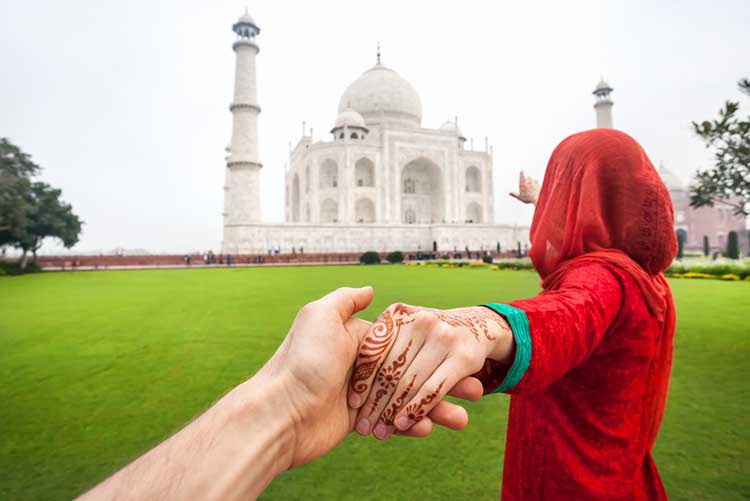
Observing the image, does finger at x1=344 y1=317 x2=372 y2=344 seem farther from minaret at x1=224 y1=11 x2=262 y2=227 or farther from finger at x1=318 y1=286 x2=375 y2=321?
minaret at x1=224 y1=11 x2=262 y2=227

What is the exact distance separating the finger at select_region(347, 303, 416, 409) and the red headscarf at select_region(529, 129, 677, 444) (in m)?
0.49

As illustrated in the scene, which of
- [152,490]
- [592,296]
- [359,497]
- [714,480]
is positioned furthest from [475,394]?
[714,480]

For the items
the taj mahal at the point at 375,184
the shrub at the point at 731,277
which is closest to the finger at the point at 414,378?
the shrub at the point at 731,277

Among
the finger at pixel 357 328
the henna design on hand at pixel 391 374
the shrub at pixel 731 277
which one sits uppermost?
the finger at pixel 357 328

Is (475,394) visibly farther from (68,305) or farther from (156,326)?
(68,305)

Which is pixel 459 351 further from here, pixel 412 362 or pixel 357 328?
pixel 357 328

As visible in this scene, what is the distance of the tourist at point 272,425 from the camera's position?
0.50m

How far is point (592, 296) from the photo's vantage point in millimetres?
745

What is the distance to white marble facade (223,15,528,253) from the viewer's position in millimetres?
19578

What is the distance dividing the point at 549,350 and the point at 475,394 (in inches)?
5.7

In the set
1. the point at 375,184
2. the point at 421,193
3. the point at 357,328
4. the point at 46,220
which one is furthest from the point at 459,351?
the point at 421,193

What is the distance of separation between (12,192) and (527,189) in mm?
16733

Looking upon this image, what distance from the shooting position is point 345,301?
0.66m

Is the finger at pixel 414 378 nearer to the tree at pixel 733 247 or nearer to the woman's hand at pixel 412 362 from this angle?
the woman's hand at pixel 412 362
